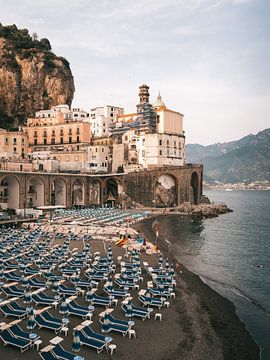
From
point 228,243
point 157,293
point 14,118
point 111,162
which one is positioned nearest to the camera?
point 157,293

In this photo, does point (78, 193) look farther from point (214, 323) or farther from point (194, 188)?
point (214, 323)

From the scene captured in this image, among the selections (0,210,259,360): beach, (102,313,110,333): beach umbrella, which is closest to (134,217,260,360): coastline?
(0,210,259,360): beach

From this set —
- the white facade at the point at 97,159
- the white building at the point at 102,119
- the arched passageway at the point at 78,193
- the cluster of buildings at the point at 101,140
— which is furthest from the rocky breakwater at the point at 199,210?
the white building at the point at 102,119

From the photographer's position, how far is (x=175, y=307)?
21.9 metres

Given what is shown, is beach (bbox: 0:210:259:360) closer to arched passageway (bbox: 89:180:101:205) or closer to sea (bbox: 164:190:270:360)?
sea (bbox: 164:190:270:360)

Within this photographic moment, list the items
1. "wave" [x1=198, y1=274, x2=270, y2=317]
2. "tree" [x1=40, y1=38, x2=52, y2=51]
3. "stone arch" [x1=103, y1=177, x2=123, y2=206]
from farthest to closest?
"tree" [x1=40, y1=38, x2=52, y2=51] < "stone arch" [x1=103, y1=177, x2=123, y2=206] < "wave" [x1=198, y1=274, x2=270, y2=317]

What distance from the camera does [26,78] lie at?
4235 inches

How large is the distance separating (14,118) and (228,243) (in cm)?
8201

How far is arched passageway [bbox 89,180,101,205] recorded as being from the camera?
86750mm

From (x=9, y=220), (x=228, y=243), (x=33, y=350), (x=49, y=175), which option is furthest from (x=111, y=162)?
(x=33, y=350)

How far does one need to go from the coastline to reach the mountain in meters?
90.5

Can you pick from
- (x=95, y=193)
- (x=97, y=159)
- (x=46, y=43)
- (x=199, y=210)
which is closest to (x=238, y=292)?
(x=199, y=210)

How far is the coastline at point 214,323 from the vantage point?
17.7 metres

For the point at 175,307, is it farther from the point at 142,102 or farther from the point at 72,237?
the point at 142,102
